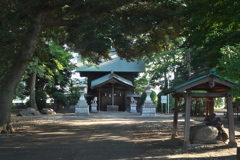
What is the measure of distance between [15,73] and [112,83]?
1796 cm

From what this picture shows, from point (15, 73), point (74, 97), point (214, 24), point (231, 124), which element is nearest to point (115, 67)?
point (74, 97)

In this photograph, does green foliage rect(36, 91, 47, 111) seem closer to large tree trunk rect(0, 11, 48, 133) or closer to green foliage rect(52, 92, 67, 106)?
green foliage rect(52, 92, 67, 106)

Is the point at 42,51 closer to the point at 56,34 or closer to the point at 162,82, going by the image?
the point at 56,34

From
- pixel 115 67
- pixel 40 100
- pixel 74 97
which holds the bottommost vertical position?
pixel 40 100

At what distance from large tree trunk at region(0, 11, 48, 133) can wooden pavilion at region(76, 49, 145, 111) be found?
663 inches

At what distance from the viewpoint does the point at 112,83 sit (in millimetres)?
29672

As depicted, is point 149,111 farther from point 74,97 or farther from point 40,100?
point 40,100

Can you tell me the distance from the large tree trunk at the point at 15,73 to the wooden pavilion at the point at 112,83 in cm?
1684

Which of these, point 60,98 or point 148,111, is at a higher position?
point 60,98

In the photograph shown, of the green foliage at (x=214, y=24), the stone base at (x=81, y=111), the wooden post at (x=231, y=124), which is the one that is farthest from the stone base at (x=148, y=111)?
the wooden post at (x=231, y=124)

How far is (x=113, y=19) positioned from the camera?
11797mm

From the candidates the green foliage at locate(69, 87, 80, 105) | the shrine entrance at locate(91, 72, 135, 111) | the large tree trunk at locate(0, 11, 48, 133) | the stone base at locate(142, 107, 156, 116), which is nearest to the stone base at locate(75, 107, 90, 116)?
the shrine entrance at locate(91, 72, 135, 111)

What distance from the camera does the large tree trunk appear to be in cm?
1193

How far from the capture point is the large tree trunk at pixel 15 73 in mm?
11930
